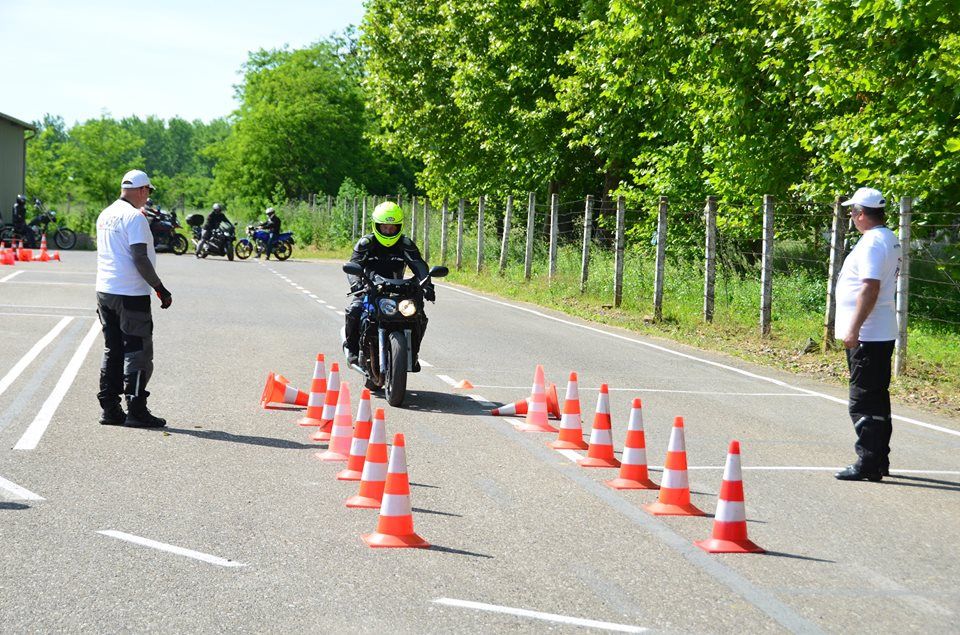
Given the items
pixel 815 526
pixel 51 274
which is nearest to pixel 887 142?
pixel 815 526

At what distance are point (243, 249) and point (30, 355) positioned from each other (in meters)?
29.6

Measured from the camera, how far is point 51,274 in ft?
95.8

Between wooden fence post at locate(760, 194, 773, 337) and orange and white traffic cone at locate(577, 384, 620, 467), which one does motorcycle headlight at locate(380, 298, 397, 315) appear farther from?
wooden fence post at locate(760, 194, 773, 337)

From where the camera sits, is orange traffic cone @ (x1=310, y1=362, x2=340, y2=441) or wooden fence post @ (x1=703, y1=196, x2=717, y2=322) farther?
wooden fence post @ (x1=703, y1=196, x2=717, y2=322)

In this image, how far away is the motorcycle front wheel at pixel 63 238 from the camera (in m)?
45.2

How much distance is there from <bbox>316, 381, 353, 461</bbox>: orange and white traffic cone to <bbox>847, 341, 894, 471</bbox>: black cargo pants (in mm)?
3538

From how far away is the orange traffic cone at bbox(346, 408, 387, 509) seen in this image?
6961mm

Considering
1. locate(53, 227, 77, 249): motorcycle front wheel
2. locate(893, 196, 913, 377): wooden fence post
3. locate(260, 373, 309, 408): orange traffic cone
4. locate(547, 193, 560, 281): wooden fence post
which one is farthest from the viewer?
locate(53, 227, 77, 249): motorcycle front wheel

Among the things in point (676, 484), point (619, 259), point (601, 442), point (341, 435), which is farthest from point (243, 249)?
point (676, 484)

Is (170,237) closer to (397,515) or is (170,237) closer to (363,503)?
(363,503)

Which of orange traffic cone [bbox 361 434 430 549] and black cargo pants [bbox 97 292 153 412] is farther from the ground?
black cargo pants [bbox 97 292 153 412]

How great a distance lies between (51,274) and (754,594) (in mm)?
26433

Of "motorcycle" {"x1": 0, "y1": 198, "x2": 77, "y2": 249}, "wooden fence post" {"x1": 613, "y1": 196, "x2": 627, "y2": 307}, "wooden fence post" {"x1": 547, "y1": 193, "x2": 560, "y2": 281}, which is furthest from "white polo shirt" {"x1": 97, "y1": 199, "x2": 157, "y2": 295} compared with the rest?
"motorcycle" {"x1": 0, "y1": 198, "x2": 77, "y2": 249}

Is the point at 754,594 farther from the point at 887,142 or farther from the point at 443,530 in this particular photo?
the point at 887,142
